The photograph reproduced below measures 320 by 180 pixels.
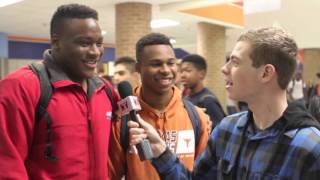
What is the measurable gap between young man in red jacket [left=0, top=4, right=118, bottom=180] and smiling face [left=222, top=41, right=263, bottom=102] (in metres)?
0.65

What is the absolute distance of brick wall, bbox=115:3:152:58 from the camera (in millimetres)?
8555

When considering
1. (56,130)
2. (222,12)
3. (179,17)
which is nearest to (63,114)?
(56,130)

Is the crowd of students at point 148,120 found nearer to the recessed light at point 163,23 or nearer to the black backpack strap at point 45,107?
the black backpack strap at point 45,107

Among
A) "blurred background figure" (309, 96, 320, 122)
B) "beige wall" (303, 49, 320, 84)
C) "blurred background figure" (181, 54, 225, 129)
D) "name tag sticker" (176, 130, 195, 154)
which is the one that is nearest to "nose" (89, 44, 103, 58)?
"name tag sticker" (176, 130, 195, 154)

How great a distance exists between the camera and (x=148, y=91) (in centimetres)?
221

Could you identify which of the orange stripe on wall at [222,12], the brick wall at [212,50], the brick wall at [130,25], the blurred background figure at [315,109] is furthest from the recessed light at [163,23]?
the blurred background figure at [315,109]

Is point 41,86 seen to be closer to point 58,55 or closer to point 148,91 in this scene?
point 58,55

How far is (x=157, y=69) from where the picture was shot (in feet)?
7.17

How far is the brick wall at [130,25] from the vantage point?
8.55 metres

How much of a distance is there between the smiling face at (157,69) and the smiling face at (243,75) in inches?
26.2

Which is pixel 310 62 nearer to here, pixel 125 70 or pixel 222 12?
pixel 222 12

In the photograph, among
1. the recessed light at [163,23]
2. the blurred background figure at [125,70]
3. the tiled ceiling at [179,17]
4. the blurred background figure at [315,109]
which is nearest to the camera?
the blurred background figure at [315,109]

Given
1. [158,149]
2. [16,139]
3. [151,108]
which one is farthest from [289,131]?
[16,139]

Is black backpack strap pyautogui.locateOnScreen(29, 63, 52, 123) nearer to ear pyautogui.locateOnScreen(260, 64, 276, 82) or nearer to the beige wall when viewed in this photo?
ear pyautogui.locateOnScreen(260, 64, 276, 82)
